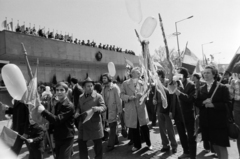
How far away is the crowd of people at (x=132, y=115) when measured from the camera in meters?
2.81

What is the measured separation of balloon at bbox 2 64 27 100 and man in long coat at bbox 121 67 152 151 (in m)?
2.35

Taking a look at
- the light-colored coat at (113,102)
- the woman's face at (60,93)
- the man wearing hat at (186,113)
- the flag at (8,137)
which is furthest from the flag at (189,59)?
the flag at (8,137)

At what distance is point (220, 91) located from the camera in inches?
112

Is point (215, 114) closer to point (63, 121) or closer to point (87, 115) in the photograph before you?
point (87, 115)

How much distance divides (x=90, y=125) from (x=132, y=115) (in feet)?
4.29

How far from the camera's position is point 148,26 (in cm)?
343

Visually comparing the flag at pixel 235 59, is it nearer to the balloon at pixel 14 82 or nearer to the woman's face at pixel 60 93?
the woman's face at pixel 60 93

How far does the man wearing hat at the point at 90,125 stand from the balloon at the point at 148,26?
1.41m

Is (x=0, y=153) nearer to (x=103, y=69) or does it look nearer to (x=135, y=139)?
(x=135, y=139)

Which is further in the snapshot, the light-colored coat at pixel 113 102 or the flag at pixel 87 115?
the light-colored coat at pixel 113 102

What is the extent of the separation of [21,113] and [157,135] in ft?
12.9

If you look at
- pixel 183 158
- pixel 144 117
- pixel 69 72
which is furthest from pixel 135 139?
pixel 69 72

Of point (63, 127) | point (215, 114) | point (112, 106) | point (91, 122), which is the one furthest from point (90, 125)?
point (215, 114)

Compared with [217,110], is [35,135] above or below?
below
